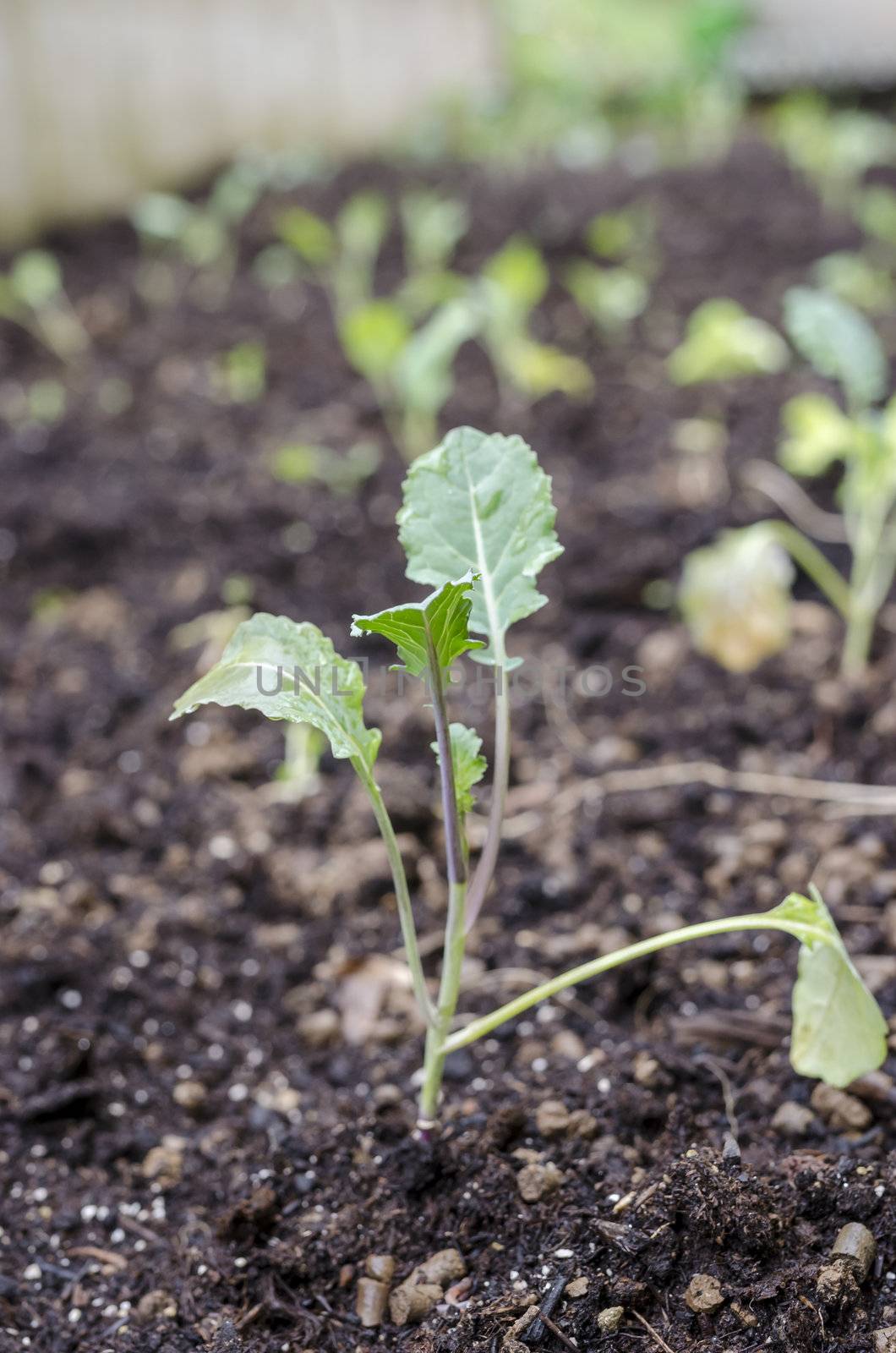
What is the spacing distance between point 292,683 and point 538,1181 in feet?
1.81

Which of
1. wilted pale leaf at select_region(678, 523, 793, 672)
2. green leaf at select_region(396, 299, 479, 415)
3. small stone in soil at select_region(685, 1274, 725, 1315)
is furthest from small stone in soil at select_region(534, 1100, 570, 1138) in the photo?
green leaf at select_region(396, 299, 479, 415)

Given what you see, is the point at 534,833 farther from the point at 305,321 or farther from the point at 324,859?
the point at 305,321

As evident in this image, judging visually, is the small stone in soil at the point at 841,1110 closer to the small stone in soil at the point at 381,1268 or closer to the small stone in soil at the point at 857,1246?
the small stone in soil at the point at 857,1246

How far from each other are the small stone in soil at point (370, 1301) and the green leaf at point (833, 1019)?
0.44 meters

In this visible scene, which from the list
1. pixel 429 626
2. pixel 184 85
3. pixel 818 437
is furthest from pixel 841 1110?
pixel 184 85

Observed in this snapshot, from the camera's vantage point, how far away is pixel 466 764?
110cm

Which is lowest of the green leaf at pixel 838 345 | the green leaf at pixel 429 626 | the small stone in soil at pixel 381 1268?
the small stone in soil at pixel 381 1268

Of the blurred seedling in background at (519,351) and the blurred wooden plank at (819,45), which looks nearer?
the blurred seedling in background at (519,351)

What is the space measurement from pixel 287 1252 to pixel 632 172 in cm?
474

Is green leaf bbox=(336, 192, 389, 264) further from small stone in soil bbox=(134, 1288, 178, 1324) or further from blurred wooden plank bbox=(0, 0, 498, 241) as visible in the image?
small stone in soil bbox=(134, 1288, 178, 1324)

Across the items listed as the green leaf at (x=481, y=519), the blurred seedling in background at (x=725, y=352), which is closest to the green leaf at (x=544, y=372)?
the blurred seedling in background at (x=725, y=352)

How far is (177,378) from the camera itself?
3.23m

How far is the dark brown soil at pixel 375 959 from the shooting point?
1.09 m

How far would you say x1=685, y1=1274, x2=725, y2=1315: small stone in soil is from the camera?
101 centimetres
